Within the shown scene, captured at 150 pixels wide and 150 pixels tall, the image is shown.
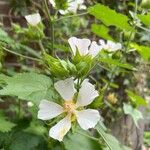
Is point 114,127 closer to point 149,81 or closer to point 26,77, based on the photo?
point 149,81

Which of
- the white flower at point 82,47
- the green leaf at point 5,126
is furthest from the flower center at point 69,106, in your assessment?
the green leaf at point 5,126

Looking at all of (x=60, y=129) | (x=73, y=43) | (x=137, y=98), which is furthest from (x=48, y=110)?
(x=137, y=98)

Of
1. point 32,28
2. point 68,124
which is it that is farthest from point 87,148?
point 32,28

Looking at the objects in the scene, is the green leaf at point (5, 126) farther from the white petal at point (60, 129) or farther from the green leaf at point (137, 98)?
the green leaf at point (137, 98)

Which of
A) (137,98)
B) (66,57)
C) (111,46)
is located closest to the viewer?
(66,57)

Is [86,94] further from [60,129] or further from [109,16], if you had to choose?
[109,16]

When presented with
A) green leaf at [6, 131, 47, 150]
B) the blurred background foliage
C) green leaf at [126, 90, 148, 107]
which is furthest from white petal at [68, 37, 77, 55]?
green leaf at [126, 90, 148, 107]

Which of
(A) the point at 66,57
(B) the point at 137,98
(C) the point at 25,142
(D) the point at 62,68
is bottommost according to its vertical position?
(B) the point at 137,98
